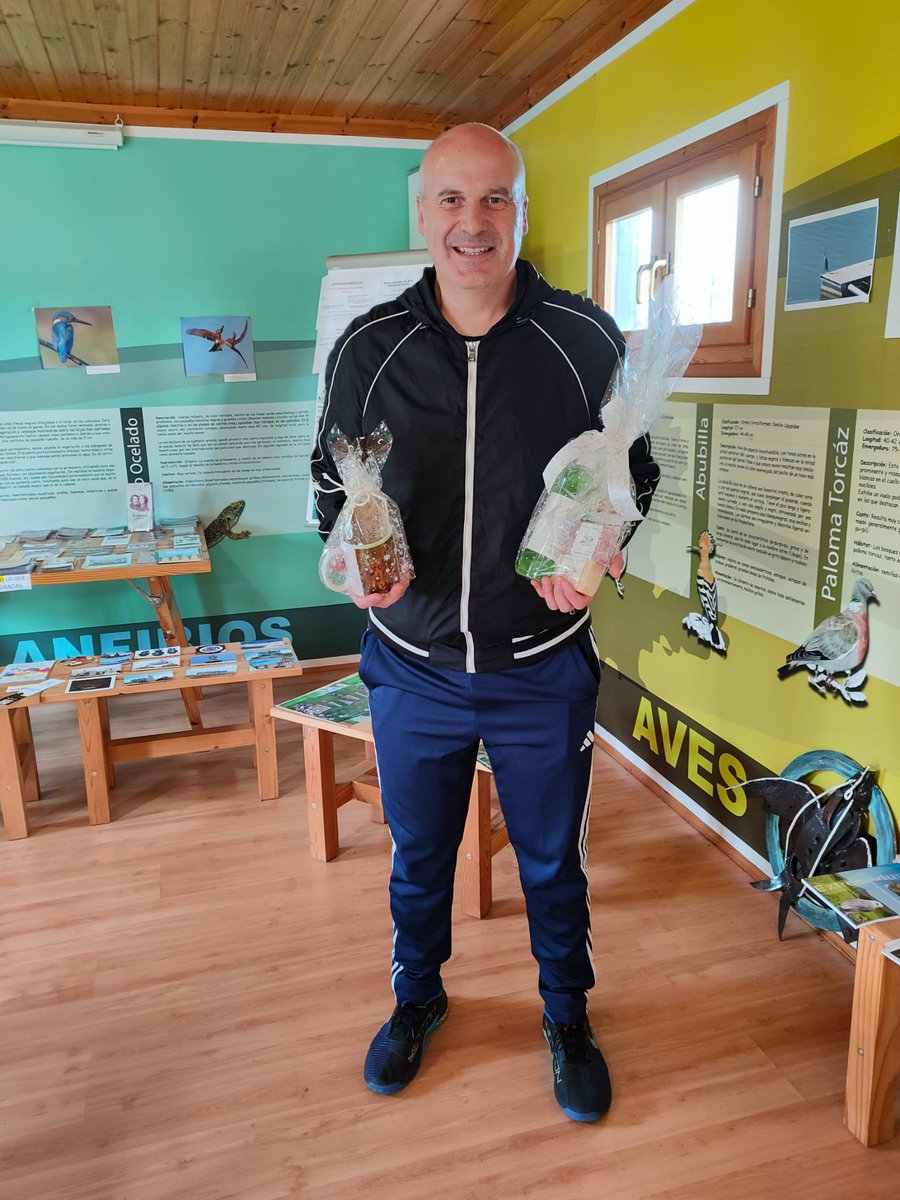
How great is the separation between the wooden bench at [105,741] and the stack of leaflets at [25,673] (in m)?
0.04

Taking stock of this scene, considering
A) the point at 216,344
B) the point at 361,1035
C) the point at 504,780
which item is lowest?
the point at 361,1035

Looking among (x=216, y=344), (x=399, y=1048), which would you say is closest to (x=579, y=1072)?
(x=399, y=1048)

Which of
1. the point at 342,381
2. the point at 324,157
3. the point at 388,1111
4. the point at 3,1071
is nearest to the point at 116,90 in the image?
the point at 324,157

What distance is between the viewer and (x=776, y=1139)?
5.23ft

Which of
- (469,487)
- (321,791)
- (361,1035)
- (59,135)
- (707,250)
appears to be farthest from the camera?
(59,135)

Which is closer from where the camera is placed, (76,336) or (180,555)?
(180,555)

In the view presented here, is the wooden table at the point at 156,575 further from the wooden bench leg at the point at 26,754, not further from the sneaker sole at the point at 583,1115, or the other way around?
the sneaker sole at the point at 583,1115

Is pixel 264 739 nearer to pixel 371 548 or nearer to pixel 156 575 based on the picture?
pixel 156 575

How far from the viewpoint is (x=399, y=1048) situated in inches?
68.6

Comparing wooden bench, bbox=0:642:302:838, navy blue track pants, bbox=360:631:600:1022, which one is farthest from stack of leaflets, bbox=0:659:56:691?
navy blue track pants, bbox=360:631:600:1022

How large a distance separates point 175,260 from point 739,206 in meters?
2.49

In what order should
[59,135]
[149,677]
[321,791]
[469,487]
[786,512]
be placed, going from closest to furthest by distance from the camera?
[469,487] → [786,512] → [321,791] → [149,677] → [59,135]

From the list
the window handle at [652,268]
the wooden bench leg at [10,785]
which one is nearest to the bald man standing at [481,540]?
the window handle at [652,268]

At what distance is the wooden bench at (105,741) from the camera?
2.71 metres
